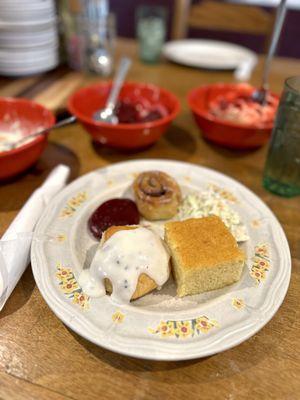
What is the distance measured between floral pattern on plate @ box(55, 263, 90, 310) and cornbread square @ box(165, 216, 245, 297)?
177 mm

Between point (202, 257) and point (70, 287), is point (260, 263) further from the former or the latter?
point (70, 287)

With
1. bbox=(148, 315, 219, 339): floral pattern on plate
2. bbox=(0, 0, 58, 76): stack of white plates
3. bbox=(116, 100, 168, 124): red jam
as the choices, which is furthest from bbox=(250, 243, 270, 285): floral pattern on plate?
bbox=(0, 0, 58, 76): stack of white plates

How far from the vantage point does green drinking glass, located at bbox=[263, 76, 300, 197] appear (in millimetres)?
874

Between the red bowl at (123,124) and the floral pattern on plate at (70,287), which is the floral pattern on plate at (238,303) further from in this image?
the red bowl at (123,124)

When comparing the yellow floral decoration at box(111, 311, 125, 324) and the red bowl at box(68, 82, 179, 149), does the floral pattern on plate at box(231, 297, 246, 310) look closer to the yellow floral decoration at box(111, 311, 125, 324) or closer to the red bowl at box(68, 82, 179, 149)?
the yellow floral decoration at box(111, 311, 125, 324)

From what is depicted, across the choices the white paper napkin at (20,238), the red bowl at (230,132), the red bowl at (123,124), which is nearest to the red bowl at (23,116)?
the red bowl at (123,124)

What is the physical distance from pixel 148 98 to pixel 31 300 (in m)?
0.82

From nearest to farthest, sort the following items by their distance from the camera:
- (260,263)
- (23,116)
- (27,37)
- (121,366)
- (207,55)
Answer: (121,366) → (260,263) → (23,116) → (27,37) → (207,55)

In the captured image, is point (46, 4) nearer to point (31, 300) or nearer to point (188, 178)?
point (188, 178)

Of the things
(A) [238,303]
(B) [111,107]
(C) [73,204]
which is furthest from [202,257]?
(B) [111,107]

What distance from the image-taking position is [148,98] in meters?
1.25

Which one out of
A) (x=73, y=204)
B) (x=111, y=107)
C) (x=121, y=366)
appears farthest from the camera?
(x=111, y=107)

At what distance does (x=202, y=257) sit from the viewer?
0.66 metres

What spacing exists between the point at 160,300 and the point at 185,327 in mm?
92
